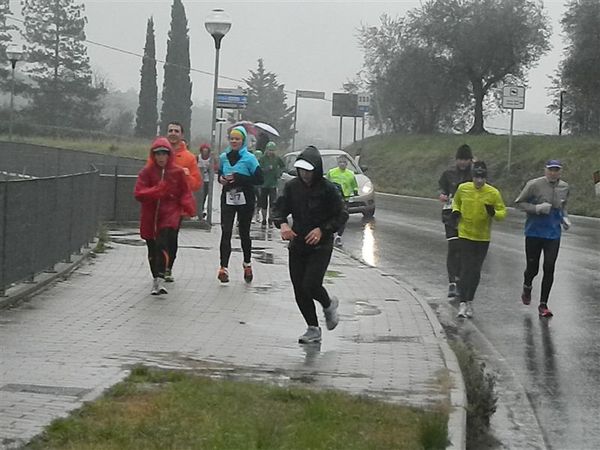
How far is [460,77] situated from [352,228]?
2767 centimetres

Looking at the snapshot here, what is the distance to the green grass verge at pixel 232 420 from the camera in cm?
625

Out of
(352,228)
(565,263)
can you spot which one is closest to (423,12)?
(352,228)

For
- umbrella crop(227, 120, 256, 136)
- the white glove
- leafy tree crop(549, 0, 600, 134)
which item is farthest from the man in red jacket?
leafy tree crop(549, 0, 600, 134)

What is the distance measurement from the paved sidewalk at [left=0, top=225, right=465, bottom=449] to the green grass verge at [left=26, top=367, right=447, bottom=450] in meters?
0.18

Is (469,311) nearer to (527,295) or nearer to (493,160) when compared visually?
(527,295)

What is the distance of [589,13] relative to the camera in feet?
133

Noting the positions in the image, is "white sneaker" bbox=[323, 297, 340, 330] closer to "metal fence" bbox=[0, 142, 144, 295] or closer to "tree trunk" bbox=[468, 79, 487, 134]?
"metal fence" bbox=[0, 142, 144, 295]

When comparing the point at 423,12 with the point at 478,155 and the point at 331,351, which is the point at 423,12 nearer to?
the point at 478,155

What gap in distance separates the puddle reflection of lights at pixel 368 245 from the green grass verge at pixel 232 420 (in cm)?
1047

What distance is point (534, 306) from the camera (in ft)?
44.7

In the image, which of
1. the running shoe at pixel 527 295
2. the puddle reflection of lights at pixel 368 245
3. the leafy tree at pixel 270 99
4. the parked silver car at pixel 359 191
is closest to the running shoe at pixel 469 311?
the running shoe at pixel 527 295

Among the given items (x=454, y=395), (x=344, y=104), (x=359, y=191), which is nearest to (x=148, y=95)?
(x=344, y=104)

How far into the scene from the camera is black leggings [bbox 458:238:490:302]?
42.0 ft

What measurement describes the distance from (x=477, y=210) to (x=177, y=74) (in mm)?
59670
